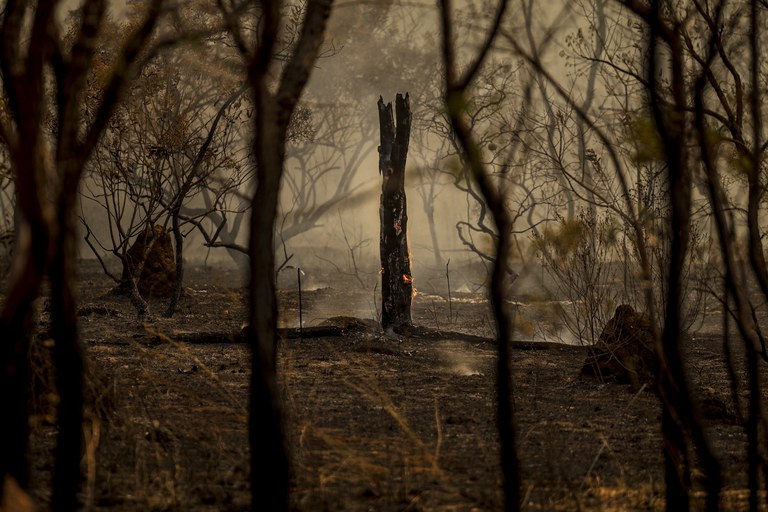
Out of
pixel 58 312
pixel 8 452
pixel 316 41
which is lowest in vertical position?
pixel 8 452

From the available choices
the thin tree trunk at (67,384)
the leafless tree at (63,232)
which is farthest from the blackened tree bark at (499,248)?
the thin tree trunk at (67,384)

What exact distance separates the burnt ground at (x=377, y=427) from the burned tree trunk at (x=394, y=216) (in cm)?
37

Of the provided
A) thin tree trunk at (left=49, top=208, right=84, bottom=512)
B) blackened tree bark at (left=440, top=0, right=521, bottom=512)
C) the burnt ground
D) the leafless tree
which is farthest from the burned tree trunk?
blackened tree bark at (left=440, top=0, right=521, bottom=512)

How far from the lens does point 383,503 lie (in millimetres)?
3477

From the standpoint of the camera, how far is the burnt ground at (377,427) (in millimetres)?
3566

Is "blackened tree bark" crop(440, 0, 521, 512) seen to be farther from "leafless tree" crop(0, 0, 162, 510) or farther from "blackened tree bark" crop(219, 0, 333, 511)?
"leafless tree" crop(0, 0, 162, 510)

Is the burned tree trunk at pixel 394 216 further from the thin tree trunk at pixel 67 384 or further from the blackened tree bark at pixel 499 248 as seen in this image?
the blackened tree bark at pixel 499 248

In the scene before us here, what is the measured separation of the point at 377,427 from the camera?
5.05 metres

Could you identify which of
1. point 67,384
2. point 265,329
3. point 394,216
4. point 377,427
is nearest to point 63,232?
point 67,384

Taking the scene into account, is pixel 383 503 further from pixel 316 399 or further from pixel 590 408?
pixel 590 408

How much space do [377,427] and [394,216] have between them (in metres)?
5.17

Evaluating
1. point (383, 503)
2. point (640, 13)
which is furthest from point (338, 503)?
point (640, 13)

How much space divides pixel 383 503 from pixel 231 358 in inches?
181

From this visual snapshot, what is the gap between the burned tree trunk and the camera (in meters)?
10.0
